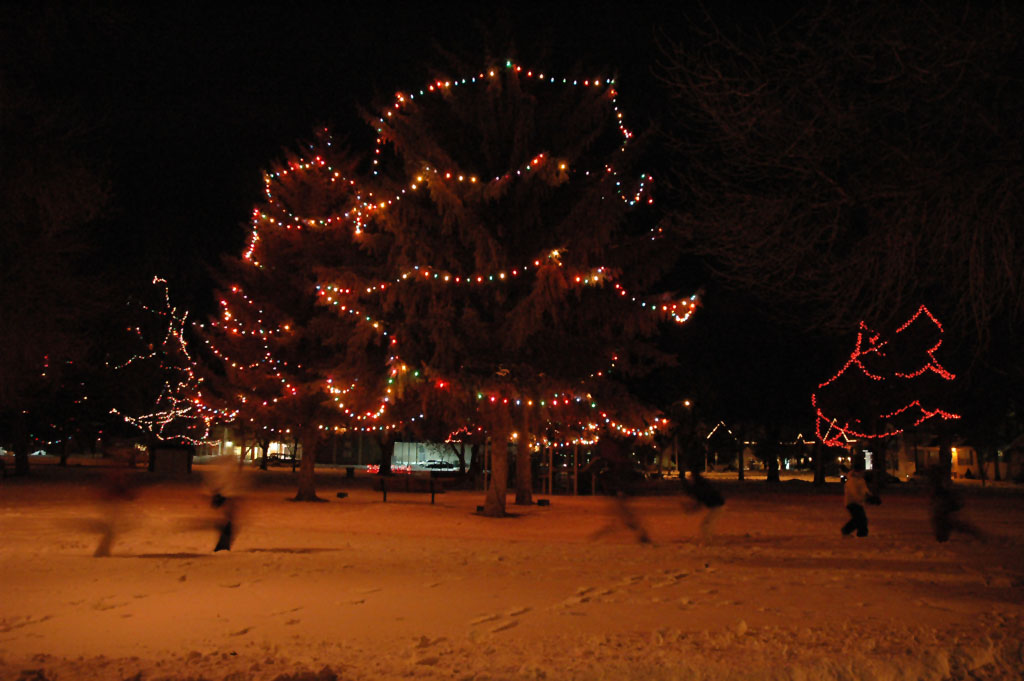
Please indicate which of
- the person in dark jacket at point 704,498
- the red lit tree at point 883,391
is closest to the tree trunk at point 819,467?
the red lit tree at point 883,391

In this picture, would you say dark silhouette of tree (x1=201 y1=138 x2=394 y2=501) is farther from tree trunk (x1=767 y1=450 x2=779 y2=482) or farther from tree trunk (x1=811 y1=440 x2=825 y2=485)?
tree trunk (x1=767 y1=450 x2=779 y2=482)

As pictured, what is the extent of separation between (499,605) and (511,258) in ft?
46.6

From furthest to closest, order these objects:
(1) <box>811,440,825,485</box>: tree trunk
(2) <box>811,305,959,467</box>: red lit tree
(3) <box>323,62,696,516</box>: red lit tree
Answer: (1) <box>811,440,825,485</box>: tree trunk
(2) <box>811,305,959,467</box>: red lit tree
(3) <box>323,62,696,516</box>: red lit tree

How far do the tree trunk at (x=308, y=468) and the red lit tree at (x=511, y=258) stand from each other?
5.89 meters

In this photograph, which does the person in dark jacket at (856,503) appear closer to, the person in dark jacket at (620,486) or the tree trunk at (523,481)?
the person in dark jacket at (620,486)

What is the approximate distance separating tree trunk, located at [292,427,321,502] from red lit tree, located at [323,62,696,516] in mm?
5886

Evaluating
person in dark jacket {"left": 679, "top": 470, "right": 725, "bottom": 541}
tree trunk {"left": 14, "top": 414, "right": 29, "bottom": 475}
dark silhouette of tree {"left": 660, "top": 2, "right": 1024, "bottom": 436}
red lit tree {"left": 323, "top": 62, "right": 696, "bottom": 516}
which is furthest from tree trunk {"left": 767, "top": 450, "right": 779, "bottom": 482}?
dark silhouette of tree {"left": 660, "top": 2, "right": 1024, "bottom": 436}

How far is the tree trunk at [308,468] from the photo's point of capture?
27.7m

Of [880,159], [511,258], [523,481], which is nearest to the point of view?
[880,159]

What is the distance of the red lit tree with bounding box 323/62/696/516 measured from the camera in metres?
21.5

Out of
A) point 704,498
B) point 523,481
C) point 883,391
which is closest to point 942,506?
point 704,498

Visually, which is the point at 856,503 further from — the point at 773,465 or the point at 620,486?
the point at 773,465

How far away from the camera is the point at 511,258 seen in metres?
22.9

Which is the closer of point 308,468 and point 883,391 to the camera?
point 308,468
